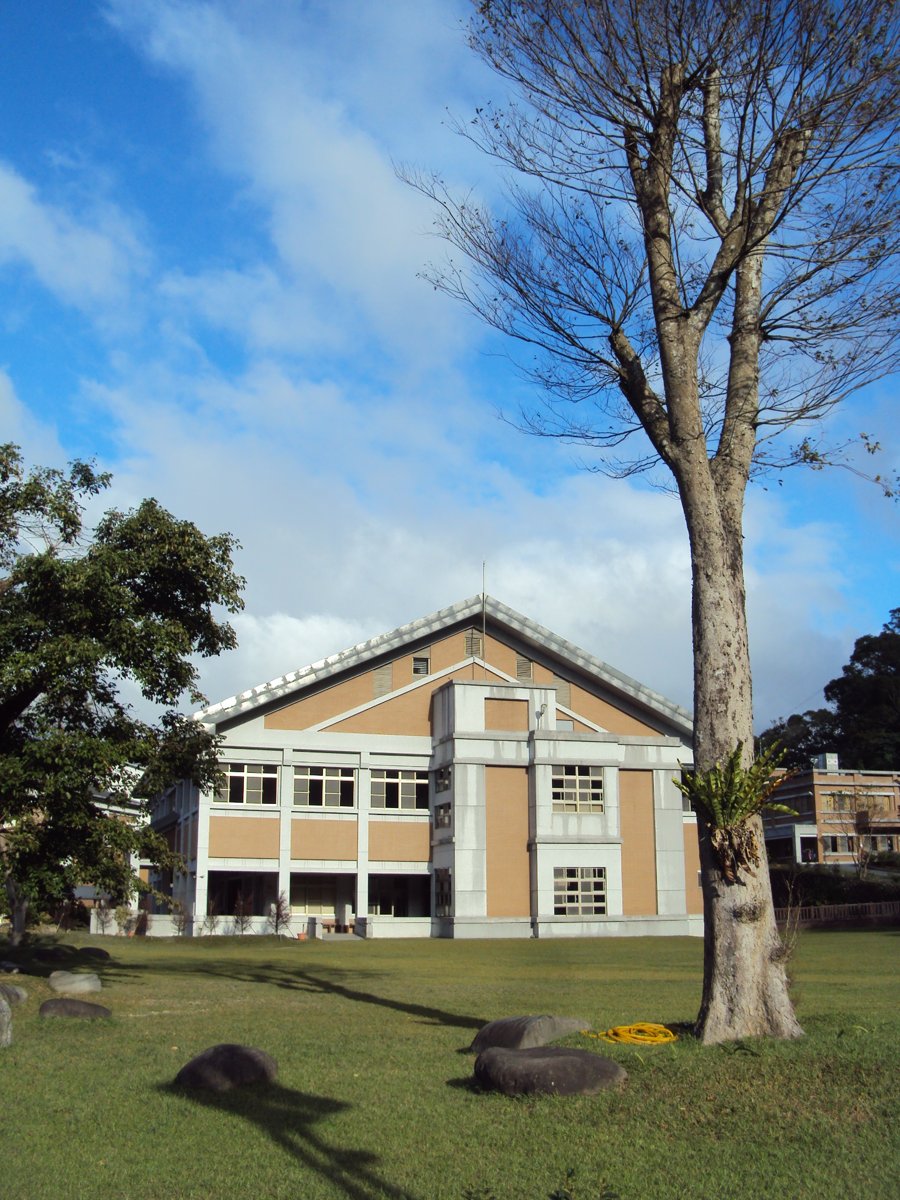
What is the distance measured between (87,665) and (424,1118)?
33.7ft

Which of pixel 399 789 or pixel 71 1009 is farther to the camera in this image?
pixel 399 789

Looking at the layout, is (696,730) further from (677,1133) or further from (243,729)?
(243,729)

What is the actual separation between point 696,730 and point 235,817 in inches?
1306

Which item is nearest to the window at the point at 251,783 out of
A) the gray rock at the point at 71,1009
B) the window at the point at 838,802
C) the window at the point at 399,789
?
the window at the point at 399,789

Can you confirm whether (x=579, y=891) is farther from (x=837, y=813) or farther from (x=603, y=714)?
(x=837, y=813)

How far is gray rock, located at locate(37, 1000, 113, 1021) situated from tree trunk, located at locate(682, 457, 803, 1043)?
717 centimetres

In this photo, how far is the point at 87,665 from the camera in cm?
1619

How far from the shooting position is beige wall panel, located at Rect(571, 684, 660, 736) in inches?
1796

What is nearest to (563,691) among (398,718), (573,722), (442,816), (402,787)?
(573,722)

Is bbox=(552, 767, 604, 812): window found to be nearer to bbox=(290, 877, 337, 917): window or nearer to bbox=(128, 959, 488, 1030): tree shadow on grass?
bbox=(290, 877, 337, 917): window

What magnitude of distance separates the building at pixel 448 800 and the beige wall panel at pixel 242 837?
2.1 inches

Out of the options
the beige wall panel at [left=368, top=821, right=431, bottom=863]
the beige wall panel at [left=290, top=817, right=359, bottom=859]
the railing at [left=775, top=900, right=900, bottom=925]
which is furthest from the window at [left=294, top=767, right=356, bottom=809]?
the railing at [left=775, top=900, right=900, bottom=925]

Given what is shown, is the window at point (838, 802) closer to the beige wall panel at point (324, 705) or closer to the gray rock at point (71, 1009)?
the beige wall panel at point (324, 705)

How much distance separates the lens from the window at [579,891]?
40375 mm
